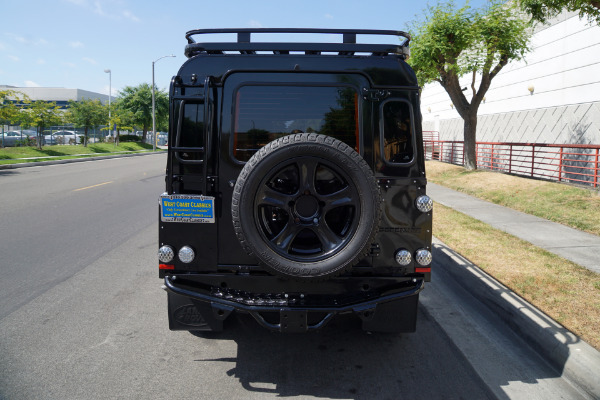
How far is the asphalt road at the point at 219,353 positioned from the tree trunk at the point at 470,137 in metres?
14.6

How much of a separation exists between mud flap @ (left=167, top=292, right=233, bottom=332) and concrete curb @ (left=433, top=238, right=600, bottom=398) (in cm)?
277

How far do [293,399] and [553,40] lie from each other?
1883 cm

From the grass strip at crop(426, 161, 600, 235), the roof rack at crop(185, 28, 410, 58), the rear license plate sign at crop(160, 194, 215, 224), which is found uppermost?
the roof rack at crop(185, 28, 410, 58)

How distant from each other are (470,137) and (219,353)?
1773 cm

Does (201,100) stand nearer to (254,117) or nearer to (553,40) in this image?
(254,117)

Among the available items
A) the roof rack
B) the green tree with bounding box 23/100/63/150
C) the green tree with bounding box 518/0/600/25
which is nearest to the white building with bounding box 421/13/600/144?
the green tree with bounding box 518/0/600/25

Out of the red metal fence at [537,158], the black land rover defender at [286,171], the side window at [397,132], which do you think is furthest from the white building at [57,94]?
the side window at [397,132]

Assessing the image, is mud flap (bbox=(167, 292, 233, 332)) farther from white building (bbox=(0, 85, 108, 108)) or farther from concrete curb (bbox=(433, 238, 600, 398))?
white building (bbox=(0, 85, 108, 108))

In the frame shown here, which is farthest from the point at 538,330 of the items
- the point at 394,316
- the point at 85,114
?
the point at 85,114

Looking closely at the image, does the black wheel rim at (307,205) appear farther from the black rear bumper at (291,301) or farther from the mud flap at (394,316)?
the mud flap at (394,316)

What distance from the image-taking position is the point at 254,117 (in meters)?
3.77

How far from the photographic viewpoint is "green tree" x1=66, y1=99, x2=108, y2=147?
1532 inches

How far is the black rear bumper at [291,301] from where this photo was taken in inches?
137

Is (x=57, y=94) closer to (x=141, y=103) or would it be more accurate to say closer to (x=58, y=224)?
(x=141, y=103)
